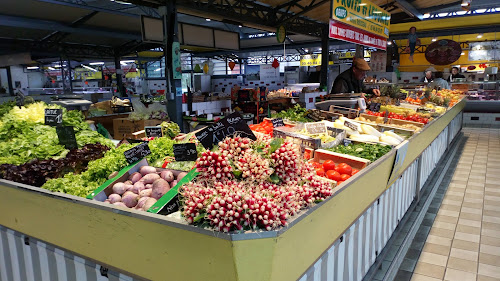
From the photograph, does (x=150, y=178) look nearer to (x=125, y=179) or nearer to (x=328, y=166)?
(x=125, y=179)

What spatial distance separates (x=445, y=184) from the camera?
606 cm

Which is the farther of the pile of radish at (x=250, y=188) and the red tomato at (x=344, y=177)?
the red tomato at (x=344, y=177)

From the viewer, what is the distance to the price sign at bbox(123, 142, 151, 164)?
2513 mm

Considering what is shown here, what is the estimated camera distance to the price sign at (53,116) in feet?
12.8

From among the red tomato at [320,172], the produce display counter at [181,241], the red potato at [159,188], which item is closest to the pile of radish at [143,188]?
the red potato at [159,188]

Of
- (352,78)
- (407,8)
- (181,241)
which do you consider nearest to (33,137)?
(181,241)

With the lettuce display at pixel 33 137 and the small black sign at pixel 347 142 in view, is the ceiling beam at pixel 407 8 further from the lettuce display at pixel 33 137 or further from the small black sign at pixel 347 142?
the lettuce display at pixel 33 137

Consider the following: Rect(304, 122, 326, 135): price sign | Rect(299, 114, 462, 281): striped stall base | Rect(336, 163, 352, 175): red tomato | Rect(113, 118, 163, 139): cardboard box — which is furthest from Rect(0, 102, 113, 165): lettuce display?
Rect(113, 118, 163, 139): cardboard box

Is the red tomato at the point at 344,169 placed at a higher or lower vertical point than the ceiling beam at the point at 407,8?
lower

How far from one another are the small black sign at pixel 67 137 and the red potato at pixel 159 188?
1.52m

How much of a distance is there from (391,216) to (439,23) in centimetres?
1483

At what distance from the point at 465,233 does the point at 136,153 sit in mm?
3927

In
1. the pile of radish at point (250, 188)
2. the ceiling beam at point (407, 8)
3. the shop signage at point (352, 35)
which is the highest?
the ceiling beam at point (407, 8)

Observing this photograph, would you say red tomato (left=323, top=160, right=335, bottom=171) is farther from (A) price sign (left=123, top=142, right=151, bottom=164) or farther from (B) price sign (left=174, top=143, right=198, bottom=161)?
(A) price sign (left=123, top=142, right=151, bottom=164)
